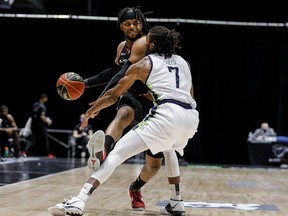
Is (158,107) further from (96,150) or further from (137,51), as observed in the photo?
(137,51)

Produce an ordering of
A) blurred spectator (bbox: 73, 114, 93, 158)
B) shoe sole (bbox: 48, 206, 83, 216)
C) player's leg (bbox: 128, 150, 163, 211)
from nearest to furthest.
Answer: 1. shoe sole (bbox: 48, 206, 83, 216)
2. player's leg (bbox: 128, 150, 163, 211)
3. blurred spectator (bbox: 73, 114, 93, 158)

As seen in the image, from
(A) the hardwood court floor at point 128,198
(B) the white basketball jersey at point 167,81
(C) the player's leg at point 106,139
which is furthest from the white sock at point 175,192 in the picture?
(B) the white basketball jersey at point 167,81

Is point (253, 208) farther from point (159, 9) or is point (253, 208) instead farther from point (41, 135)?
point (159, 9)

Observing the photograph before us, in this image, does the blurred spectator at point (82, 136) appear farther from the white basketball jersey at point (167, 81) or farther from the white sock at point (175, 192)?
the white basketball jersey at point (167, 81)

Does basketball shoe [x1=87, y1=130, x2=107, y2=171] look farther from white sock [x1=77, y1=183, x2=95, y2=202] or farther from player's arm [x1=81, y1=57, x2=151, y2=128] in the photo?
player's arm [x1=81, y1=57, x2=151, y2=128]

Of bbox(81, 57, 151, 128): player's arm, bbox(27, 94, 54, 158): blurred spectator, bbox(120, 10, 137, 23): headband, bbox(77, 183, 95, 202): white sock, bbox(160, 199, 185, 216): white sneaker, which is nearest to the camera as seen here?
bbox(77, 183, 95, 202): white sock

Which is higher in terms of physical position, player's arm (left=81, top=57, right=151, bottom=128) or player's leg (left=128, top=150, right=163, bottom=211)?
player's arm (left=81, top=57, right=151, bottom=128)

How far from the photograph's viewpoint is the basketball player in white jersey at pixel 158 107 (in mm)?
3967

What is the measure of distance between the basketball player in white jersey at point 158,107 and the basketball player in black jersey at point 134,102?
245mm

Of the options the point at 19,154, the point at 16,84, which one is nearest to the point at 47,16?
the point at 16,84

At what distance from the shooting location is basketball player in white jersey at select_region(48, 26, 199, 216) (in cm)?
397

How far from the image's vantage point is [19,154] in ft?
42.4

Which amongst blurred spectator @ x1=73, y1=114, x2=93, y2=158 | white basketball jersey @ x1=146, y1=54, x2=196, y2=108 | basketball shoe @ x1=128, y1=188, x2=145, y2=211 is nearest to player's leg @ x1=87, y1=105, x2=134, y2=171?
white basketball jersey @ x1=146, y1=54, x2=196, y2=108

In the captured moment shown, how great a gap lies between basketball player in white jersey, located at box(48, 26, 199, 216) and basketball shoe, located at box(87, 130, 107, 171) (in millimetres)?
44
